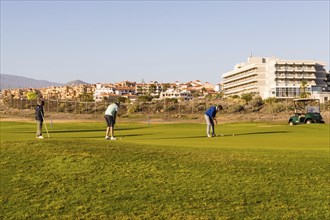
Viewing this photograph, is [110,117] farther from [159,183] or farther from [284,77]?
[284,77]

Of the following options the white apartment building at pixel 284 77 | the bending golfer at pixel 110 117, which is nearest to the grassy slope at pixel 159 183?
the bending golfer at pixel 110 117

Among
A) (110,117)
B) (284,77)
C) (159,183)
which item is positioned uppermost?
(284,77)

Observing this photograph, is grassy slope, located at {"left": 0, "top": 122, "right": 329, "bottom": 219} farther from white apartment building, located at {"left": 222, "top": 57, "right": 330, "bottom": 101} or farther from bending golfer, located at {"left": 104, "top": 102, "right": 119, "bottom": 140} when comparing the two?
white apartment building, located at {"left": 222, "top": 57, "right": 330, "bottom": 101}

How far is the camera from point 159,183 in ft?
33.6

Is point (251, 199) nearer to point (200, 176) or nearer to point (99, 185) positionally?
point (200, 176)

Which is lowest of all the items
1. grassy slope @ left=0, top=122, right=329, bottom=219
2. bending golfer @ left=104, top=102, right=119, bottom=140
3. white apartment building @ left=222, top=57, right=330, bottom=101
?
grassy slope @ left=0, top=122, right=329, bottom=219

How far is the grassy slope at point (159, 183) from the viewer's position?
8.45 m

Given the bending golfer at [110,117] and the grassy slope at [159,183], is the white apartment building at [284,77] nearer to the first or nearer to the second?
the bending golfer at [110,117]

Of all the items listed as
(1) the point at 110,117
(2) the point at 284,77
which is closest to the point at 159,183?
(1) the point at 110,117

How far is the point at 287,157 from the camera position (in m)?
13.1

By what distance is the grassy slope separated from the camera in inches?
333

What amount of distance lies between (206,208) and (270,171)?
10.9ft

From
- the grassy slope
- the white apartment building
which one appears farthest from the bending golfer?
the white apartment building

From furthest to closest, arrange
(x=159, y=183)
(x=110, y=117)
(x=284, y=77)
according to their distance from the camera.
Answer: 1. (x=284, y=77)
2. (x=110, y=117)
3. (x=159, y=183)
